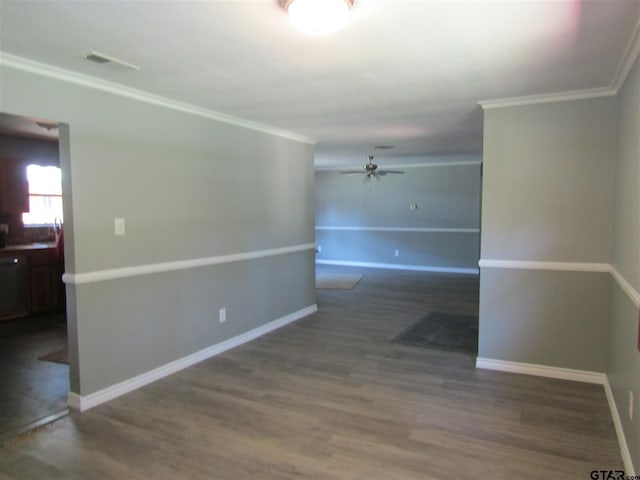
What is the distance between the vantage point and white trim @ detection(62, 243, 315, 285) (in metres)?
2.87

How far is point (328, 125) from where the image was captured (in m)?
4.46

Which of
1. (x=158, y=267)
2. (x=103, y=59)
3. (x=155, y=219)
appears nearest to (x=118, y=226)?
(x=155, y=219)

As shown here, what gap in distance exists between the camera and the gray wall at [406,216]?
28.9 ft

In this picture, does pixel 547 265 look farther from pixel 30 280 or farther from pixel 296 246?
pixel 30 280

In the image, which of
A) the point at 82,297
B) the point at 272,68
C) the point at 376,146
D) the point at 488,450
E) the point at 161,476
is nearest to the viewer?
the point at 161,476

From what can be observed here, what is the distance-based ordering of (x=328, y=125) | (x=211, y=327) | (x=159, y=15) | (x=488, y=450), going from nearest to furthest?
(x=159, y=15)
(x=488, y=450)
(x=211, y=327)
(x=328, y=125)

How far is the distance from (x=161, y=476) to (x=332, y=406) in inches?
46.6

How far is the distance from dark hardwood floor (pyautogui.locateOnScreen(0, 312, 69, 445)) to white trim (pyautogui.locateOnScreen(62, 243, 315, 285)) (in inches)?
35.3

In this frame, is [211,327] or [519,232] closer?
[519,232]

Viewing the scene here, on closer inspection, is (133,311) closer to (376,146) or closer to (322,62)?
(322,62)

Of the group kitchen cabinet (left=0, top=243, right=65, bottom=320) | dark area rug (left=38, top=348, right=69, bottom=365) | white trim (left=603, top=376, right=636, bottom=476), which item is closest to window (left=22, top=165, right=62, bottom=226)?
kitchen cabinet (left=0, top=243, right=65, bottom=320)

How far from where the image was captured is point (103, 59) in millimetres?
2459

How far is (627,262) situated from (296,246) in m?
3.45

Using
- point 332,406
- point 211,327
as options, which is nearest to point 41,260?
point 211,327
